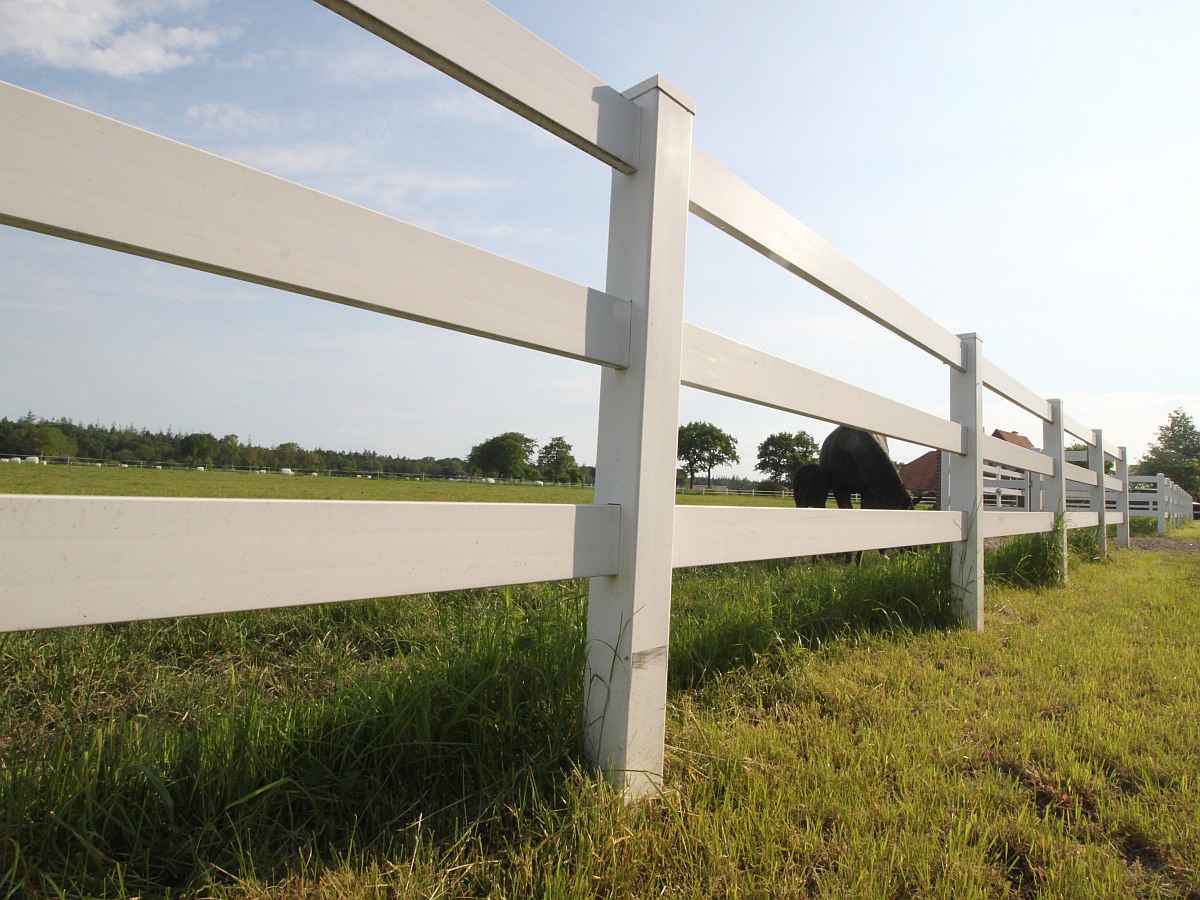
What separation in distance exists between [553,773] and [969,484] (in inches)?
120

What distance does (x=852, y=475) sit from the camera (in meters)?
7.05

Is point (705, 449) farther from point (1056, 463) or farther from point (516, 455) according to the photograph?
point (1056, 463)

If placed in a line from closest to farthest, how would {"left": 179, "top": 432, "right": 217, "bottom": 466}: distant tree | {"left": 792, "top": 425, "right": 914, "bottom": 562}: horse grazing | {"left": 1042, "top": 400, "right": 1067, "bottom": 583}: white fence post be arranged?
{"left": 1042, "top": 400, "right": 1067, "bottom": 583}: white fence post
{"left": 792, "top": 425, "right": 914, "bottom": 562}: horse grazing
{"left": 179, "top": 432, "right": 217, "bottom": 466}: distant tree

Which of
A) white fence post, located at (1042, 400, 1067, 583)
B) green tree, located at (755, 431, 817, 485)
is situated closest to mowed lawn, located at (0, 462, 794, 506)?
white fence post, located at (1042, 400, 1067, 583)

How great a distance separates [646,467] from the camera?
1592 millimetres

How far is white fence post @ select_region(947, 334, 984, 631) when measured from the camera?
11.3 ft

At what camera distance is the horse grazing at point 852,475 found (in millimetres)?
6852

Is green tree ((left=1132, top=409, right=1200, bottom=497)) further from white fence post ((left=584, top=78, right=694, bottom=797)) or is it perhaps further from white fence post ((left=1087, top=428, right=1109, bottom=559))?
white fence post ((left=584, top=78, right=694, bottom=797))

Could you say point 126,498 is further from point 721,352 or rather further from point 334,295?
point 721,352

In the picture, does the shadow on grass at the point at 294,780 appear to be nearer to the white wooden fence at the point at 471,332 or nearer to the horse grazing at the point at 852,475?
the white wooden fence at the point at 471,332

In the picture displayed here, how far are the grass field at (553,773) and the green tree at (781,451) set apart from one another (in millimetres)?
42831

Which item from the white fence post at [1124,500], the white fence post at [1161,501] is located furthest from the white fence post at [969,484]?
the white fence post at [1161,501]

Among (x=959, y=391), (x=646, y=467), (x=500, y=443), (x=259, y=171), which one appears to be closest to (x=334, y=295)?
(x=259, y=171)

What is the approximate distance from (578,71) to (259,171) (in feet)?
2.59
